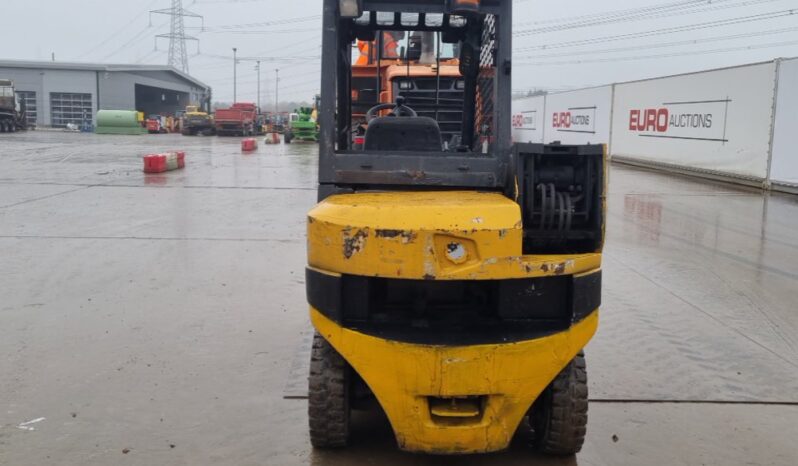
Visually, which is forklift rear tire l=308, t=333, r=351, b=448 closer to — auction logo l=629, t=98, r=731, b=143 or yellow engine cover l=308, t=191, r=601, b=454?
yellow engine cover l=308, t=191, r=601, b=454

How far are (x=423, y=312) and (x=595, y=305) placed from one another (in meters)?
0.82

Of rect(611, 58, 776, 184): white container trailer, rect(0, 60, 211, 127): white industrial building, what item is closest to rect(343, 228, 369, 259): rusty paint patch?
rect(611, 58, 776, 184): white container trailer

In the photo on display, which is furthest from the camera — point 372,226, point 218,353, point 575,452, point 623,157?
point 623,157

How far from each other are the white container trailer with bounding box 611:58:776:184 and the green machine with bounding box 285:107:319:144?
69.5ft

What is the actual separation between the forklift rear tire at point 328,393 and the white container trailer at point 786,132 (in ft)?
52.1

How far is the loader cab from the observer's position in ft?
12.2

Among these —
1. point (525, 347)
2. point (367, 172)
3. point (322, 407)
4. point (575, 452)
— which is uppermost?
point (367, 172)

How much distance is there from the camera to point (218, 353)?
5.22 meters

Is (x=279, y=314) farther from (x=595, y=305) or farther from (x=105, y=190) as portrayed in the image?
(x=105, y=190)

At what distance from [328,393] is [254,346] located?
2068 millimetres

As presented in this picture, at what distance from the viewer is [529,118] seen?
40375 millimetres

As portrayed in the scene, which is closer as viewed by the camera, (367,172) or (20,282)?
(367,172)

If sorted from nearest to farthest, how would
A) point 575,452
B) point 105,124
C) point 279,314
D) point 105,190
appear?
point 575,452
point 279,314
point 105,190
point 105,124

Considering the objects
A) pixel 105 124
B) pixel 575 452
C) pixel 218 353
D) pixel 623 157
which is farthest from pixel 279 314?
pixel 105 124
